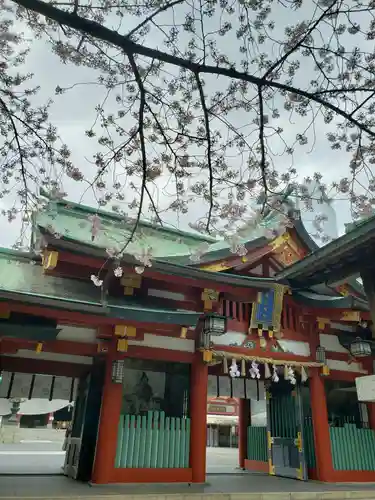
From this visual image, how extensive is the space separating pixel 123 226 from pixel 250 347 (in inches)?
230

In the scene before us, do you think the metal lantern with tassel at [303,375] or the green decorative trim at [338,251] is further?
the metal lantern with tassel at [303,375]

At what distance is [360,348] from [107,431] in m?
7.66

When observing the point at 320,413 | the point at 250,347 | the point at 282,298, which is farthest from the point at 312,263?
the point at 320,413

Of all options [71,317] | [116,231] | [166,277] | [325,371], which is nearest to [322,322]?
[325,371]

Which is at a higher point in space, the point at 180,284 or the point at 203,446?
the point at 180,284

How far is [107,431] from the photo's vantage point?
882cm

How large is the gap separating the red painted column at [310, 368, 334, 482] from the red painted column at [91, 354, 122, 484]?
5.81 m

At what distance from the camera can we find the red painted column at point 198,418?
9461mm

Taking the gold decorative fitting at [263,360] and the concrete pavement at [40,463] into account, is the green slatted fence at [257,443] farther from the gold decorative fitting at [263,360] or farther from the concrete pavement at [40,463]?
the gold decorative fitting at [263,360]

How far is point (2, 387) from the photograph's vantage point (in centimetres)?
964

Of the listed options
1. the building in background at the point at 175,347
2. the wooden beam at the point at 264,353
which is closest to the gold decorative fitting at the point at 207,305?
the building in background at the point at 175,347

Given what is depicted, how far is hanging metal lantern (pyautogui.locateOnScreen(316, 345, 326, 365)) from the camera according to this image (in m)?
11.6

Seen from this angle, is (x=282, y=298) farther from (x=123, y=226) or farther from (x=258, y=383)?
(x=123, y=226)

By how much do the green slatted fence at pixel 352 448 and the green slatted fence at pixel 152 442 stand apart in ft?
15.3
